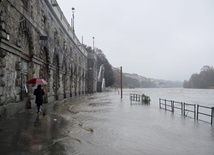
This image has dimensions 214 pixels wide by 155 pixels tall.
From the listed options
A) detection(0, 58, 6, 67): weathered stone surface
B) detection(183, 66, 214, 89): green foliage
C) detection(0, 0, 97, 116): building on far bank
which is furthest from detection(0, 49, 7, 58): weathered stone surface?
detection(183, 66, 214, 89): green foliage

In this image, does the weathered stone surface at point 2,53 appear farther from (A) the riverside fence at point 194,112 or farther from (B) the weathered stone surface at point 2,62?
(A) the riverside fence at point 194,112

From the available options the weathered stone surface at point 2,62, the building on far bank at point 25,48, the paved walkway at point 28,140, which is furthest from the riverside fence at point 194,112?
the weathered stone surface at point 2,62

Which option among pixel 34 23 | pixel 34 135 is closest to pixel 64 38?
pixel 34 23

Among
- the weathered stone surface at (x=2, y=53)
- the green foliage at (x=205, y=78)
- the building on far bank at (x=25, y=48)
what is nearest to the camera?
the weathered stone surface at (x=2, y=53)

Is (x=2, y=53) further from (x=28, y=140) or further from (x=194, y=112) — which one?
(x=194, y=112)

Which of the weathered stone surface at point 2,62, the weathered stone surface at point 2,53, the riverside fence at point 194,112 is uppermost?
the weathered stone surface at point 2,53

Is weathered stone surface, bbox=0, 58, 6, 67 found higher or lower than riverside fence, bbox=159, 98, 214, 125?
higher

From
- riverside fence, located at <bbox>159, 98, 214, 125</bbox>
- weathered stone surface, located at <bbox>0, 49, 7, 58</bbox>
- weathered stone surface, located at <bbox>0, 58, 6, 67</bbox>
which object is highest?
weathered stone surface, located at <bbox>0, 49, 7, 58</bbox>

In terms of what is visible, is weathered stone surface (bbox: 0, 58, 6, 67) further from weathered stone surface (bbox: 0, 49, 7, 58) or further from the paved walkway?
the paved walkway

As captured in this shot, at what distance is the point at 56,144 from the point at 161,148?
294 cm

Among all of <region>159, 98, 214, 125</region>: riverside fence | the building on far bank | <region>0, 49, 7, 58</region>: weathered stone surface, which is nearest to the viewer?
<region>0, 49, 7, 58</region>: weathered stone surface

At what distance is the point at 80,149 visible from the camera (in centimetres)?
625

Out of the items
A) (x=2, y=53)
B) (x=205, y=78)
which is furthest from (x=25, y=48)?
(x=205, y=78)

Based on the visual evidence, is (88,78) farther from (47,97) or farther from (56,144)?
(56,144)
